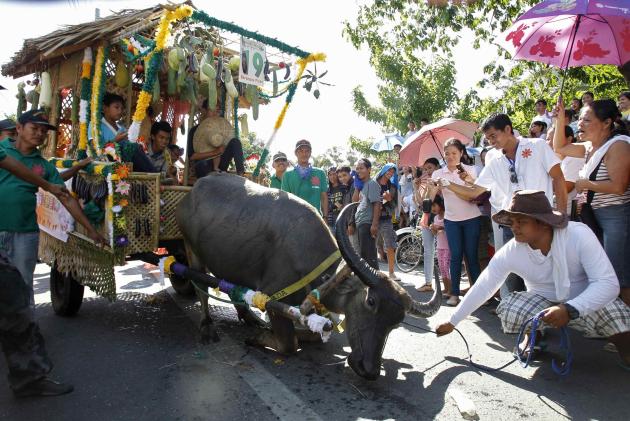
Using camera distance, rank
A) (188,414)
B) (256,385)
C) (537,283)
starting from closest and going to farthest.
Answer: (188,414) < (256,385) < (537,283)

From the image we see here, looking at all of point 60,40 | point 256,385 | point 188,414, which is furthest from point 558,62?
point 60,40

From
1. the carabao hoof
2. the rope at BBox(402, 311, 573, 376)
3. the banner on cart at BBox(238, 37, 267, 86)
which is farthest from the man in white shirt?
the carabao hoof

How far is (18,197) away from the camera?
3719mm

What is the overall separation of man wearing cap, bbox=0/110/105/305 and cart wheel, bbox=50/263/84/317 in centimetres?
111

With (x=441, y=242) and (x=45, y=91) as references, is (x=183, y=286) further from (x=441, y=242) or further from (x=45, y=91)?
(x=441, y=242)

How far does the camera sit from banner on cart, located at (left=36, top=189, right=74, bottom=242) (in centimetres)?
479

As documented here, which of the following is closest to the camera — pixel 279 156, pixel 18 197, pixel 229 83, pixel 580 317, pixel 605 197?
pixel 580 317

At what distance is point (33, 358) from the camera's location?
10.2 feet

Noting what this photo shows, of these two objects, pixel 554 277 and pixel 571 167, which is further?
pixel 571 167

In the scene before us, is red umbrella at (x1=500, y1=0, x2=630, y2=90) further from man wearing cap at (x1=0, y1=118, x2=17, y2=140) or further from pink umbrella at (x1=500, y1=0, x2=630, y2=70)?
man wearing cap at (x1=0, y1=118, x2=17, y2=140)

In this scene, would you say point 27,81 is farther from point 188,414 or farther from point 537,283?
point 537,283

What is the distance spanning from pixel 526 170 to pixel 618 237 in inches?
39.0

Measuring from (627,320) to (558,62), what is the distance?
123 inches

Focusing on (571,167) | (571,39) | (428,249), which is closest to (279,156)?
(428,249)
